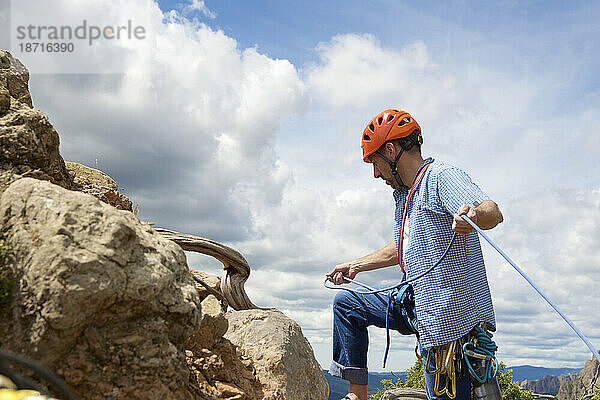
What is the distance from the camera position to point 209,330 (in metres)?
4.35

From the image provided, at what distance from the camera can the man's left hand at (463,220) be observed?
473cm

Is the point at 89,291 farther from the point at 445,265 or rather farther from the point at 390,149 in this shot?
the point at 390,149

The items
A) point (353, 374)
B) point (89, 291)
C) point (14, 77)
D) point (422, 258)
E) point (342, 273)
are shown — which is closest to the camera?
point (89, 291)

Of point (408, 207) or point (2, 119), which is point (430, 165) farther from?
point (2, 119)

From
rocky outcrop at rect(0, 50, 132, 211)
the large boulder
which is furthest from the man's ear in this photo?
the large boulder

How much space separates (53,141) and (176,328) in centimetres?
189

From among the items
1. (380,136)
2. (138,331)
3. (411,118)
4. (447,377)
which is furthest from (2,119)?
(447,377)

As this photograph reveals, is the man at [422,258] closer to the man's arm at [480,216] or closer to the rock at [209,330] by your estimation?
the man's arm at [480,216]

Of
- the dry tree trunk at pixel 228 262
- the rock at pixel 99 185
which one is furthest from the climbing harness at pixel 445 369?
the rock at pixel 99 185

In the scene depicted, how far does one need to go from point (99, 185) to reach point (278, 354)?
2.48 m

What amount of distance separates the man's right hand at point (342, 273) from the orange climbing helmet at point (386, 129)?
122cm

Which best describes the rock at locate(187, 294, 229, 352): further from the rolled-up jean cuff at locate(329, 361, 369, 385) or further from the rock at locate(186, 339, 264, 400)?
the rolled-up jean cuff at locate(329, 361, 369, 385)

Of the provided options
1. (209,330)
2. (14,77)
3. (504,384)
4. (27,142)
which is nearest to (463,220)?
(209,330)

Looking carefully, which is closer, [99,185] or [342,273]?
[99,185]
